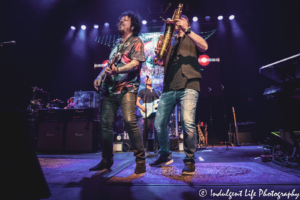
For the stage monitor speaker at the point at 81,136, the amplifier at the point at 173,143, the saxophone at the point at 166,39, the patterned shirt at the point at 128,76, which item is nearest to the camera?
the patterned shirt at the point at 128,76

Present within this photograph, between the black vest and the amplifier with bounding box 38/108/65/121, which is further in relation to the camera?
the amplifier with bounding box 38/108/65/121

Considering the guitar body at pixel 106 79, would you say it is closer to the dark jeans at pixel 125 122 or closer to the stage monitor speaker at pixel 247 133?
the dark jeans at pixel 125 122

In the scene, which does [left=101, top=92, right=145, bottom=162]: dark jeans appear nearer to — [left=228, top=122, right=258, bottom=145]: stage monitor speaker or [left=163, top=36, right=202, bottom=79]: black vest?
[left=163, top=36, right=202, bottom=79]: black vest

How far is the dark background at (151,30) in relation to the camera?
6020mm

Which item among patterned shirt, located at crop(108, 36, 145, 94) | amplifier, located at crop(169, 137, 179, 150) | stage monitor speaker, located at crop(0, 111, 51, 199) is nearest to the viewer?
stage monitor speaker, located at crop(0, 111, 51, 199)

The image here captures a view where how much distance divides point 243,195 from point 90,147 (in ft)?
14.5

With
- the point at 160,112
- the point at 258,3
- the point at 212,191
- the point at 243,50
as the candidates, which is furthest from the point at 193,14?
the point at 212,191

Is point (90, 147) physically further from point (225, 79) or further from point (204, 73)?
point (225, 79)

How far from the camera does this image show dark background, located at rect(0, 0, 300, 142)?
6020 mm

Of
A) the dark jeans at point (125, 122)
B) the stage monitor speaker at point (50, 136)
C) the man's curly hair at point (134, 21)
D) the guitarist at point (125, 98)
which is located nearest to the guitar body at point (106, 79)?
the guitarist at point (125, 98)

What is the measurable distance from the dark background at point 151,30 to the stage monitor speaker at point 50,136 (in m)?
1.68

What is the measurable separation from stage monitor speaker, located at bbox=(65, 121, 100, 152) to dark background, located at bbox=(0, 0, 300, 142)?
8.22ft

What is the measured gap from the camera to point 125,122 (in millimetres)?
2041

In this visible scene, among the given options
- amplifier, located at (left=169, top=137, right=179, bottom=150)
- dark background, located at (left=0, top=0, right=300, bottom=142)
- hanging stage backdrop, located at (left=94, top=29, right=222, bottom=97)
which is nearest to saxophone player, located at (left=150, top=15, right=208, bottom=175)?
amplifier, located at (left=169, top=137, right=179, bottom=150)
